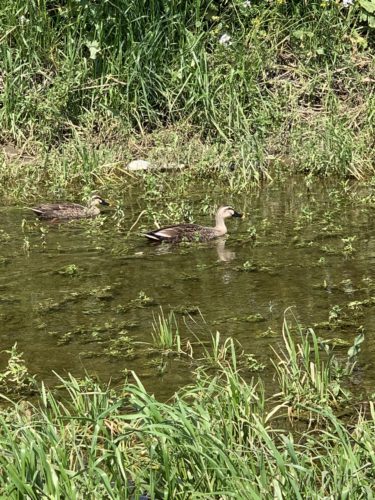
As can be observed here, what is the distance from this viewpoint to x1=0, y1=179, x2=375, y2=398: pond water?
7.26 meters

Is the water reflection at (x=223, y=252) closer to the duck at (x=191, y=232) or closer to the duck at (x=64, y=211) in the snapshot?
the duck at (x=191, y=232)

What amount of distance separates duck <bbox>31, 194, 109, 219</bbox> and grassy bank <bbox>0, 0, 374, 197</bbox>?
1.60m

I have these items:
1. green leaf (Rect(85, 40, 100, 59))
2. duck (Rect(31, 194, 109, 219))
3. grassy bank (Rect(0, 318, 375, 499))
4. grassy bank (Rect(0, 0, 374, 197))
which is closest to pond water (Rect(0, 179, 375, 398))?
duck (Rect(31, 194, 109, 219))

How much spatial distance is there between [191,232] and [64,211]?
1.52 metres

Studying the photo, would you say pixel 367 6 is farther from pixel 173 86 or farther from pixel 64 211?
pixel 64 211

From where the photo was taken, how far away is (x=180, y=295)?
851 centimetres

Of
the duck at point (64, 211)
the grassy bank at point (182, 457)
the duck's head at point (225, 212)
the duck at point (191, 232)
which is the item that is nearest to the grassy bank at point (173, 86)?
the duck at point (64, 211)

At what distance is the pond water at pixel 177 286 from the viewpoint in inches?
286

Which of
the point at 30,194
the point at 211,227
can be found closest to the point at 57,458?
the point at 211,227

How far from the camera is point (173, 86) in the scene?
13867mm

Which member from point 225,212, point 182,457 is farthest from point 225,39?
point 182,457

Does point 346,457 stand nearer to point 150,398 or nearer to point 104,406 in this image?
point 150,398

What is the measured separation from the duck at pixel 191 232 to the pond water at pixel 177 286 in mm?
92

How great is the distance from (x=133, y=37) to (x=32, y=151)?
1981 millimetres
